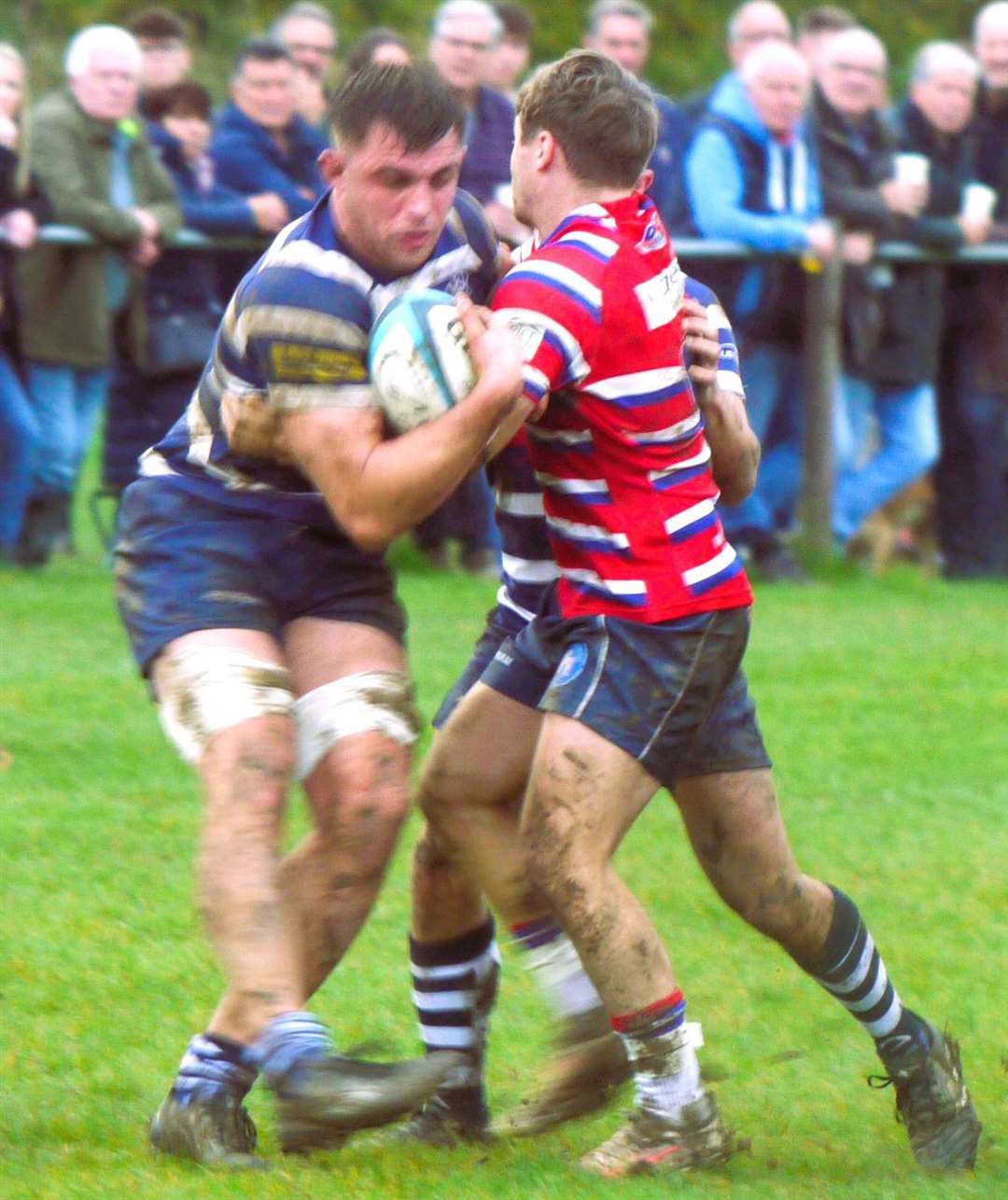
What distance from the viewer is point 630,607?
4.16 meters

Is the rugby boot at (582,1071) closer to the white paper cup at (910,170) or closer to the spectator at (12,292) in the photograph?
the spectator at (12,292)

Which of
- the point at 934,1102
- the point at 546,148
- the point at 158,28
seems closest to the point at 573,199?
the point at 546,148

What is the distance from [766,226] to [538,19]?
44.8 feet

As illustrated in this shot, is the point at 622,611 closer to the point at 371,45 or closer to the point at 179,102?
the point at 371,45

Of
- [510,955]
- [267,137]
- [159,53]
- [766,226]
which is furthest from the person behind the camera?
[159,53]

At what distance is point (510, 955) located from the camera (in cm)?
573

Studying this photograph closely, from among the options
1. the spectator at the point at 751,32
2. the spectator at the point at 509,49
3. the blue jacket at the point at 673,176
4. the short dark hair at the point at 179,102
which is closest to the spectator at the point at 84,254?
the short dark hair at the point at 179,102

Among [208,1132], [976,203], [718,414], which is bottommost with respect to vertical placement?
[976,203]

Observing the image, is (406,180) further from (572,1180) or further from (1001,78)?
(1001,78)

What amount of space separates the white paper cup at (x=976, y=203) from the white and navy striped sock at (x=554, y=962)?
769cm

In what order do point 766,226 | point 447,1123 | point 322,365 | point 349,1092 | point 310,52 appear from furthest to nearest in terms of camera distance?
point 310,52
point 766,226
point 447,1123
point 322,365
point 349,1092

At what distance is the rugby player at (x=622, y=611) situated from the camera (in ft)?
13.3

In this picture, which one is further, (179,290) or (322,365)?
(179,290)

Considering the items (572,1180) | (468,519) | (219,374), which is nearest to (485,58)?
(468,519)
